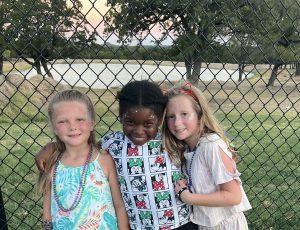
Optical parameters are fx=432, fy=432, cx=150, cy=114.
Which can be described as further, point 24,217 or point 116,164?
point 24,217

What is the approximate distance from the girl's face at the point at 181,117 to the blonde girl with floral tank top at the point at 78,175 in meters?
0.38

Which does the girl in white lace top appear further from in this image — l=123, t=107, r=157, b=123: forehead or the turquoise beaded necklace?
the turquoise beaded necklace

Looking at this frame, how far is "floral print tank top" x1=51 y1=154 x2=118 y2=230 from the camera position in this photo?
221 cm

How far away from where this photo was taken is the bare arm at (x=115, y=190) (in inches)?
89.0

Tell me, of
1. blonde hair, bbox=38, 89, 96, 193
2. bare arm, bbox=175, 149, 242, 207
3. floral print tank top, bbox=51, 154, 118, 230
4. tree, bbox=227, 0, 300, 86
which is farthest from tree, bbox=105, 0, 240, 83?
bare arm, bbox=175, 149, 242, 207

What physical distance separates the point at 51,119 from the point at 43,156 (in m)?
0.22

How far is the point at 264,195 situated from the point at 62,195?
2.75 m

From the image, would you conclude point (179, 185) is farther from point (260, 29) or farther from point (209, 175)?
point (260, 29)

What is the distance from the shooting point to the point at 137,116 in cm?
208

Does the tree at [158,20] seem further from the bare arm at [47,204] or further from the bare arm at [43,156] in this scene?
the bare arm at [47,204]

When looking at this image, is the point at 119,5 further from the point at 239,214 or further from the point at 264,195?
the point at 264,195

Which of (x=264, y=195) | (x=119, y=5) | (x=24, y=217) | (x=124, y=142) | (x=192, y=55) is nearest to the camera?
(x=124, y=142)

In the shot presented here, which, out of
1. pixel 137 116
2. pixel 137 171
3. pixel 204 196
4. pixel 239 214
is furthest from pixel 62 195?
pixel 239 214

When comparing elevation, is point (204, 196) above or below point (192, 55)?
below
